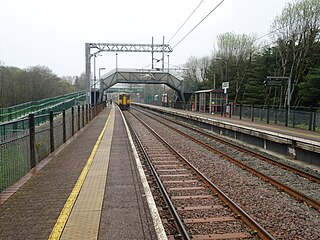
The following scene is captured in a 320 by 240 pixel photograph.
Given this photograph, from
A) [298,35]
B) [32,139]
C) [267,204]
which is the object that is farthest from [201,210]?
[298,35]

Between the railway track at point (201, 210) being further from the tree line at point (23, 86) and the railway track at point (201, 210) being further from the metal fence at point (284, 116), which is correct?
the tree line at point (23, 86)

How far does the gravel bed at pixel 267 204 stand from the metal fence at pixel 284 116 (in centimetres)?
1345

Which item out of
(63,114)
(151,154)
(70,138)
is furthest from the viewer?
(70,138)

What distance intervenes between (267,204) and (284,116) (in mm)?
20460

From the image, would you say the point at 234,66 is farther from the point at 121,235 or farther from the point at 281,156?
the point at 121,235

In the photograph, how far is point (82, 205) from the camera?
5.93 m

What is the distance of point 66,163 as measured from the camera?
33.0 feet

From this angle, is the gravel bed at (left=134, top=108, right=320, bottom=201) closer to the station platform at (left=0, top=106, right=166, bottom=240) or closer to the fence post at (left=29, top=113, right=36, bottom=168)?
the station platform at (left=0, top=106, right=166, bottom=240)

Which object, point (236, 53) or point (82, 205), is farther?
point (236, 53)

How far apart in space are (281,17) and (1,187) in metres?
36.2

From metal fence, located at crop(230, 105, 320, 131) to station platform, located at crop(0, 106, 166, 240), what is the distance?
16.1 meters

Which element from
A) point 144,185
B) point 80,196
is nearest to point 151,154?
point 144,185

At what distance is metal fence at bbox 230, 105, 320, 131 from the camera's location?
21.6 metres

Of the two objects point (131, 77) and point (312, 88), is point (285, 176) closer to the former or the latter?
point (312, 88)
